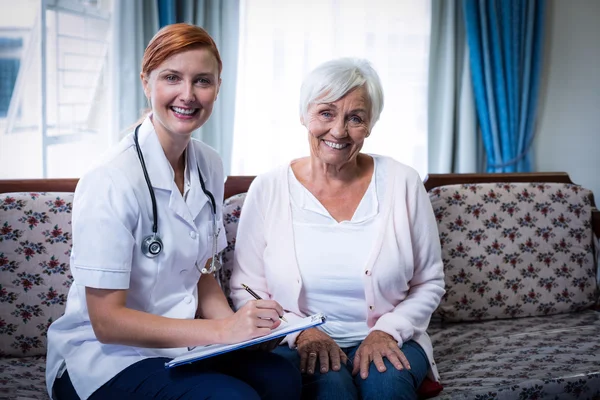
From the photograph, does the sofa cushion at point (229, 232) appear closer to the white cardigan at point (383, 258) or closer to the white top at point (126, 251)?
the white cardigan at point (383, 258)

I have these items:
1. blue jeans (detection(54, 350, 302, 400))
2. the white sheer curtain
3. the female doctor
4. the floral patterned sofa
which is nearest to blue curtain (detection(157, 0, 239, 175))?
the white sheer curtain

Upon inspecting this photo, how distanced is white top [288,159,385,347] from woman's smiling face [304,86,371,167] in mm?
180

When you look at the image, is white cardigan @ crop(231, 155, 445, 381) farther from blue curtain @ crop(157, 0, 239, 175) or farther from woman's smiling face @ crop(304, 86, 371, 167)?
blue curtain @ crop(157, 0, 239, 175)

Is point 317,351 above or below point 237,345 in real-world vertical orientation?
below

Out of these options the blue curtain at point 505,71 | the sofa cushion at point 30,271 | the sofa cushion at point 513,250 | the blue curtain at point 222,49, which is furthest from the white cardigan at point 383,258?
the blue curtain at point 505,71

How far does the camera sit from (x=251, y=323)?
4.33ft

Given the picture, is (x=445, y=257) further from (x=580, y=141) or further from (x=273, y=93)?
(x=580, y=141)

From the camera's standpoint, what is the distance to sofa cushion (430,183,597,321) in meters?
2.36

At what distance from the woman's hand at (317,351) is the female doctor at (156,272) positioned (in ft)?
0.52

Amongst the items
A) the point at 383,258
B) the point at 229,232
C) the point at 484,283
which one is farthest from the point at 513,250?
the point at 229,232

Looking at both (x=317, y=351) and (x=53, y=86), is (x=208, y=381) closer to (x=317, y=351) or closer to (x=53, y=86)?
(x=317, y=351)

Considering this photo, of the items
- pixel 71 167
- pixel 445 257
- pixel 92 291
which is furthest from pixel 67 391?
pixel 71 167

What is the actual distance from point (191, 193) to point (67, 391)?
535mm

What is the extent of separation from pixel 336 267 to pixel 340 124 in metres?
0.42
